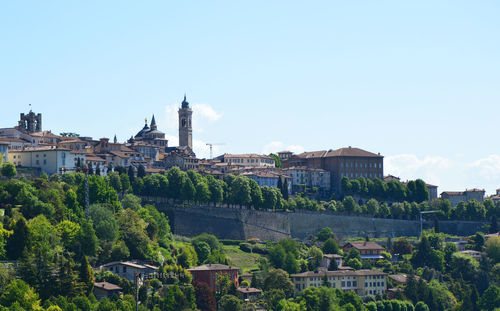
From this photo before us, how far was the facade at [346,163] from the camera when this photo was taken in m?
134

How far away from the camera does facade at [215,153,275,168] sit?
13950 centimetres

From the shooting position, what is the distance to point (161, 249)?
8400cm

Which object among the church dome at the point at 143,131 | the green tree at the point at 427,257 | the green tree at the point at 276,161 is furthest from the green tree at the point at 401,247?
the church dome at the point at 143,131

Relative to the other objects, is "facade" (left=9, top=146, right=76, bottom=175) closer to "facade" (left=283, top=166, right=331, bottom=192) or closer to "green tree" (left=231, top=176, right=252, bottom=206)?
"green tree" (left=231, top=176, right=252, bottom=206)

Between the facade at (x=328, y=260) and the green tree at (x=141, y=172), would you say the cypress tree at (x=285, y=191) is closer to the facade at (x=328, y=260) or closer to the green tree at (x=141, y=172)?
the green tree at (x=141, y=172)

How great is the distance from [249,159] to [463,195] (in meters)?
33.4

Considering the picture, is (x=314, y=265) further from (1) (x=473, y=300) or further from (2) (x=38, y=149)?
(2) (x=38, y=149)

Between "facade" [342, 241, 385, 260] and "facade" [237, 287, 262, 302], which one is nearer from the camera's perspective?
"facade" [237, 287, 262, 302]

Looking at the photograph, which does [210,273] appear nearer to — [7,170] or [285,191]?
[7,170]

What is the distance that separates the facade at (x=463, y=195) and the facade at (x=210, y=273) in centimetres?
7191

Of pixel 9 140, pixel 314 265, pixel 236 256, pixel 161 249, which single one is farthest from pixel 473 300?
pixel 9 140

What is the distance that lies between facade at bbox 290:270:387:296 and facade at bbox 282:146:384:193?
139ft

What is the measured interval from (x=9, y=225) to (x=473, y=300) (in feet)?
154

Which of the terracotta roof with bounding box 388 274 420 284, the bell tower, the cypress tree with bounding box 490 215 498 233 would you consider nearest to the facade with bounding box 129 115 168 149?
the bell tower
